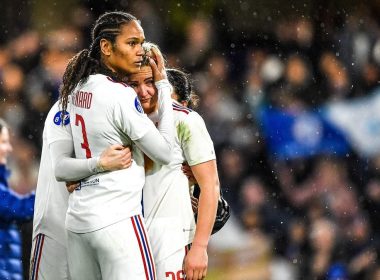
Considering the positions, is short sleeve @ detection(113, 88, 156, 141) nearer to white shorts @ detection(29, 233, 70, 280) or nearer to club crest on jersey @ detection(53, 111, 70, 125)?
club crest on jersey @ detection(53, 111, 70, 125)

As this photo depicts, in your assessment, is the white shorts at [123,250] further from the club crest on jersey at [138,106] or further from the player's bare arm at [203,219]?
the club crest on jersey at [138,106]

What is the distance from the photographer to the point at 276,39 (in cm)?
419

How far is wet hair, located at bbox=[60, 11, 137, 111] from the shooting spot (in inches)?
80.0

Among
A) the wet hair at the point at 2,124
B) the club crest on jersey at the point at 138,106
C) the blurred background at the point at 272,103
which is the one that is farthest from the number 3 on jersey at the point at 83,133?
the blurred background at the point at 272,103

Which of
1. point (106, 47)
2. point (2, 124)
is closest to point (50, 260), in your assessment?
point (106, 47)

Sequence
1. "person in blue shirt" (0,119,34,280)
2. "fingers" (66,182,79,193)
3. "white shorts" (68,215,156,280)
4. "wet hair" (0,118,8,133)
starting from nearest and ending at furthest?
"white shorts" (68,215,156,280)
"fingers" (66,182,79,193)
"person in blue shirt" (0,119,34,280)
"wet hair" (0,118,8,133)

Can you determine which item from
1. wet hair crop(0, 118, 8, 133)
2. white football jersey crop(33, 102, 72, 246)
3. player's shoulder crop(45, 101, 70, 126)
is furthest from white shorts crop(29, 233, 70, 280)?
wet hair crop(0, 118, 8, 133)

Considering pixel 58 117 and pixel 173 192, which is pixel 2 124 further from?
pixel 173 192

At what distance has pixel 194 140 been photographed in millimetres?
2045

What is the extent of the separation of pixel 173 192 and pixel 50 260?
1.41 ft

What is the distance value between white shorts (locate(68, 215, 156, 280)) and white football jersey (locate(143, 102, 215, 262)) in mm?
84

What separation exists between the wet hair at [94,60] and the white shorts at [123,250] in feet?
1.19

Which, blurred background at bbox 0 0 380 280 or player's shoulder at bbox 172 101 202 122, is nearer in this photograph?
player's shoulder at bbox 172 101 202 122

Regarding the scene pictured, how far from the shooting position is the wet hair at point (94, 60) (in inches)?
80.0
